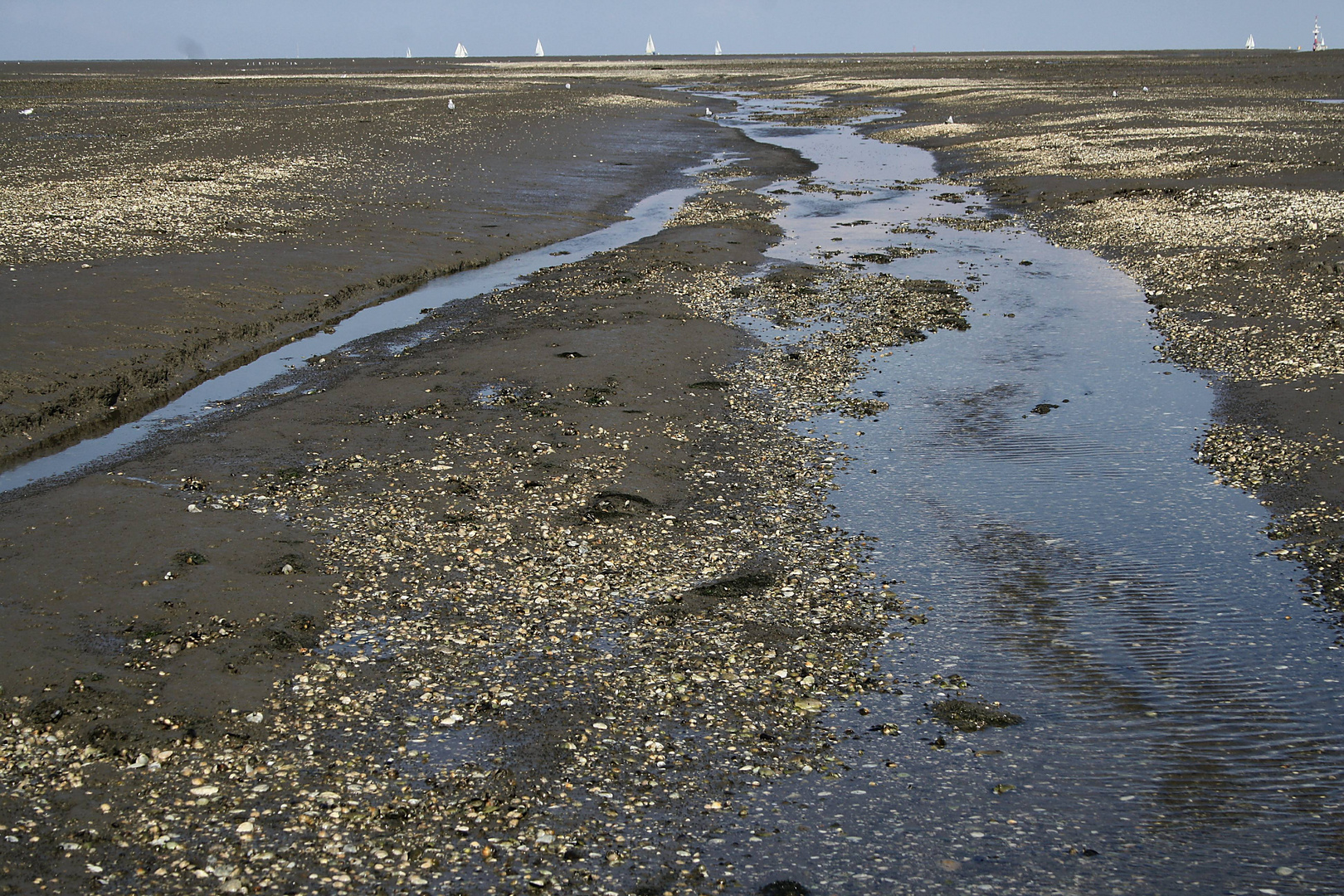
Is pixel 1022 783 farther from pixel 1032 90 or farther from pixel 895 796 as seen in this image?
pixel 1032 90

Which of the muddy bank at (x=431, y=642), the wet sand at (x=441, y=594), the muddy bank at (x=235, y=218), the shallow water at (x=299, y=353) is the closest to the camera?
the muddy bank at (x=431, y=642)

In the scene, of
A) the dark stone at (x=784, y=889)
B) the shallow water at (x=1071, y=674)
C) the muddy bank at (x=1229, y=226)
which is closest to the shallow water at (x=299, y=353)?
the shallow water at (x=1071, y=674)

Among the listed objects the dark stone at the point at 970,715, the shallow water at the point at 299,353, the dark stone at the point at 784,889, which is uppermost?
the shallow water at the point at 299,353

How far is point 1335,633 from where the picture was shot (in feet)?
28.0

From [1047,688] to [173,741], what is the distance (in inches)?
241

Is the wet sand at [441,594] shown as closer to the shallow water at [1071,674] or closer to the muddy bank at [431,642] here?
the muddy bank at [431,642]

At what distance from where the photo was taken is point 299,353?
1727cm

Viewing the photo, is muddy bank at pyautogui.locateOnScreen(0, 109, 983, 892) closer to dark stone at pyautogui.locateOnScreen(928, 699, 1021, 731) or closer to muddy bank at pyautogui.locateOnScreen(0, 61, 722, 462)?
dark stone at pyautogui.locateOnScreen(928, 699, 1021, 731)

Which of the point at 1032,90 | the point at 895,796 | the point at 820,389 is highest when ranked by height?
the point at 1032,90

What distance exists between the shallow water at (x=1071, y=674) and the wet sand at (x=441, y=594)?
0.50 metres

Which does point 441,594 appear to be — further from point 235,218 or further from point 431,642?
point 235,218

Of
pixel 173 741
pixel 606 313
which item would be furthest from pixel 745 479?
pixel 606 313

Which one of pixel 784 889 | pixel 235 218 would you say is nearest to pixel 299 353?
pixel 235 218

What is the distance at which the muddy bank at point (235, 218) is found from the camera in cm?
1588
